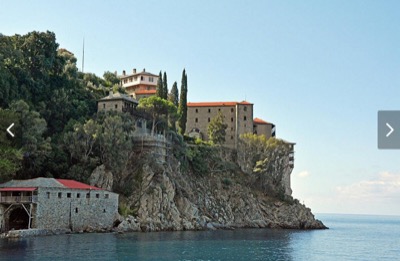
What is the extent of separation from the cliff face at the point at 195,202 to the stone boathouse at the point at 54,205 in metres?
3.30

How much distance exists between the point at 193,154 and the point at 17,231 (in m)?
40.2

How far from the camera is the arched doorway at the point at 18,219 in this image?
181ft

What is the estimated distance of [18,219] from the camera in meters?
56.2

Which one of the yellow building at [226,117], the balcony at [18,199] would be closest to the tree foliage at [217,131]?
the yellow building at [226,117]

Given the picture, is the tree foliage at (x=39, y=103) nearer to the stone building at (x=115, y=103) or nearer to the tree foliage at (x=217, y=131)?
the stone building at (x=115, y=103)

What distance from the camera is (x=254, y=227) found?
266 ft

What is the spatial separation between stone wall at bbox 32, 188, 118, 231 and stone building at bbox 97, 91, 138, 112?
20.0 metres

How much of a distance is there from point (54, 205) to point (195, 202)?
26.2 meters

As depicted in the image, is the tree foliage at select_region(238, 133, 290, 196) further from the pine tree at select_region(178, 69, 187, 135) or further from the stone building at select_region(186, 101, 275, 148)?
the pine tree at select_region(178, 69, 187, 135)

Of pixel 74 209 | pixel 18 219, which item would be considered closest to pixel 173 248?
pixel 74 209

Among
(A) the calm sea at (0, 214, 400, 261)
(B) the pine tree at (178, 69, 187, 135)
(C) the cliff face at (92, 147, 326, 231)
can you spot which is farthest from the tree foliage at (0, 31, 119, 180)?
(B) the pine tree at (178, 69, 187, 135)

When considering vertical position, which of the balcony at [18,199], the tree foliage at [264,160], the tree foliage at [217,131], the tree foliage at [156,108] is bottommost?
the balcony at [18,199]

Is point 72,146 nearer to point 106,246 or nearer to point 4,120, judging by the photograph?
point 4,120

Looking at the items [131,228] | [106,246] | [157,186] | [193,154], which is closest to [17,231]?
[106,246]
